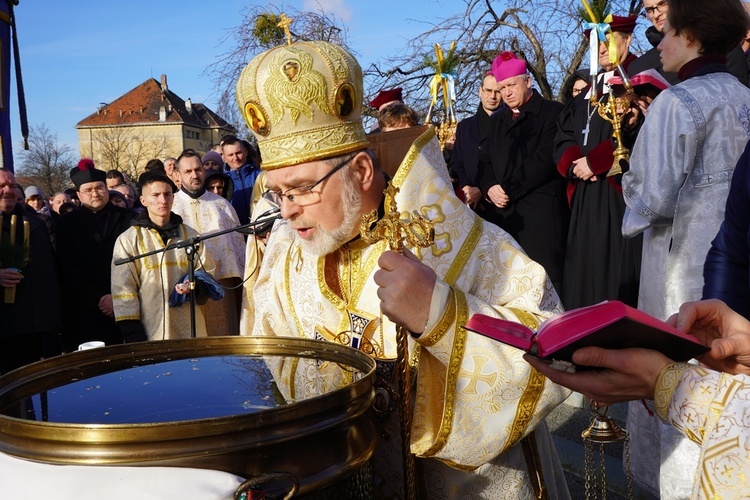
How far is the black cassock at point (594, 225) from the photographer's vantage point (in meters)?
5.10

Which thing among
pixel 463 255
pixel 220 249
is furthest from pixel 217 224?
pixel 463 255

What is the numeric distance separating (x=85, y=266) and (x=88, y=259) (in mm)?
70

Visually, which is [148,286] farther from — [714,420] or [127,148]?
[127,148]

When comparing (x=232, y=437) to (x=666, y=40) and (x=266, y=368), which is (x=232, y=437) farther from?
(x=666, y=40)

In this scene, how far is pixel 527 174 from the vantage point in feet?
19.4

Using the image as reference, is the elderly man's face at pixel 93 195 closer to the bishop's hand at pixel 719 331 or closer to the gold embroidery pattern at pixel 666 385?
the bishop's hand at pixel 719 331

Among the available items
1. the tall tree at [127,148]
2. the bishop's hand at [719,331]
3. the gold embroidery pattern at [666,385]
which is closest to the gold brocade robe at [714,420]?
the gold embroidery pattern at [666,385]

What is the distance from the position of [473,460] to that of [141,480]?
0.96 metres

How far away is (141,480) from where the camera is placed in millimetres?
1236

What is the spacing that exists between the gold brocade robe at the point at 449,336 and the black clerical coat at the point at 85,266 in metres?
4.39

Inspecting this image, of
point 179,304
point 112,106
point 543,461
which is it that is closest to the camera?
point 543,461

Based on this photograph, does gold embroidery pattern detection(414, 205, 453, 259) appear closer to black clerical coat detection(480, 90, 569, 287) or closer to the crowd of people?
the crowd of people

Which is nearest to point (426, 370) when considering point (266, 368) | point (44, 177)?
point (266, 368)

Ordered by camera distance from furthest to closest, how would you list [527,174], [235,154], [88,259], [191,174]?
[235,154] → [191,174] → [88,259] → [527,174]
